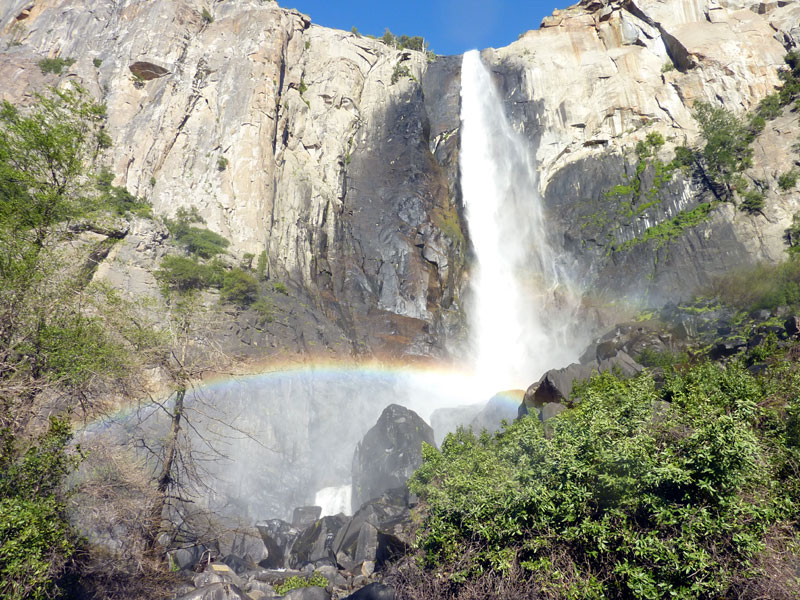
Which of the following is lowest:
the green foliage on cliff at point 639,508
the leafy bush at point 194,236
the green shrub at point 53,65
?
the green foliage on cliff at point 639,508

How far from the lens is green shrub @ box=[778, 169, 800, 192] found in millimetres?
33719

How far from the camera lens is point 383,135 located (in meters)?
44.2

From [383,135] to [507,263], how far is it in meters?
16.8

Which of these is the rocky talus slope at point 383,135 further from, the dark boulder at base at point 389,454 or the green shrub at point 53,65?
the dark boulder at base at point 389,454

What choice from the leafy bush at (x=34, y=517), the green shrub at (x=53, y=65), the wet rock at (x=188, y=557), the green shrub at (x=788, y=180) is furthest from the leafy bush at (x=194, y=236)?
the green shrub at (x=788, y=180)

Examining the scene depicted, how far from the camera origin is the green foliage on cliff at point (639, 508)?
6648 mm

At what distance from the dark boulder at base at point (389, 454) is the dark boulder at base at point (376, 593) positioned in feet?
36.2

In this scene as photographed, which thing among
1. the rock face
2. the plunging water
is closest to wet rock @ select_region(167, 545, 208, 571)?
the plunging water

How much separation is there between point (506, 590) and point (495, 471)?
352 cm

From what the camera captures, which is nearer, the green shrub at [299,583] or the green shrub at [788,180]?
the green shrub at [299,583]

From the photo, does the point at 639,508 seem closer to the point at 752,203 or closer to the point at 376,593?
the point at 376,593

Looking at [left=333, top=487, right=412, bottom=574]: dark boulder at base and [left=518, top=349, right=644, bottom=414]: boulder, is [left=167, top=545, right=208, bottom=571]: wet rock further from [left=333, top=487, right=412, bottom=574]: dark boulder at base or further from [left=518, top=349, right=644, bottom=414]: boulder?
[left=518, top=349, right=644, bottom=414]: boulder

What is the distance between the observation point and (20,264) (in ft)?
35.3

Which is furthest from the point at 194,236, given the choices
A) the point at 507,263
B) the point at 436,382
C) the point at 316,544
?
the point at 507,263
